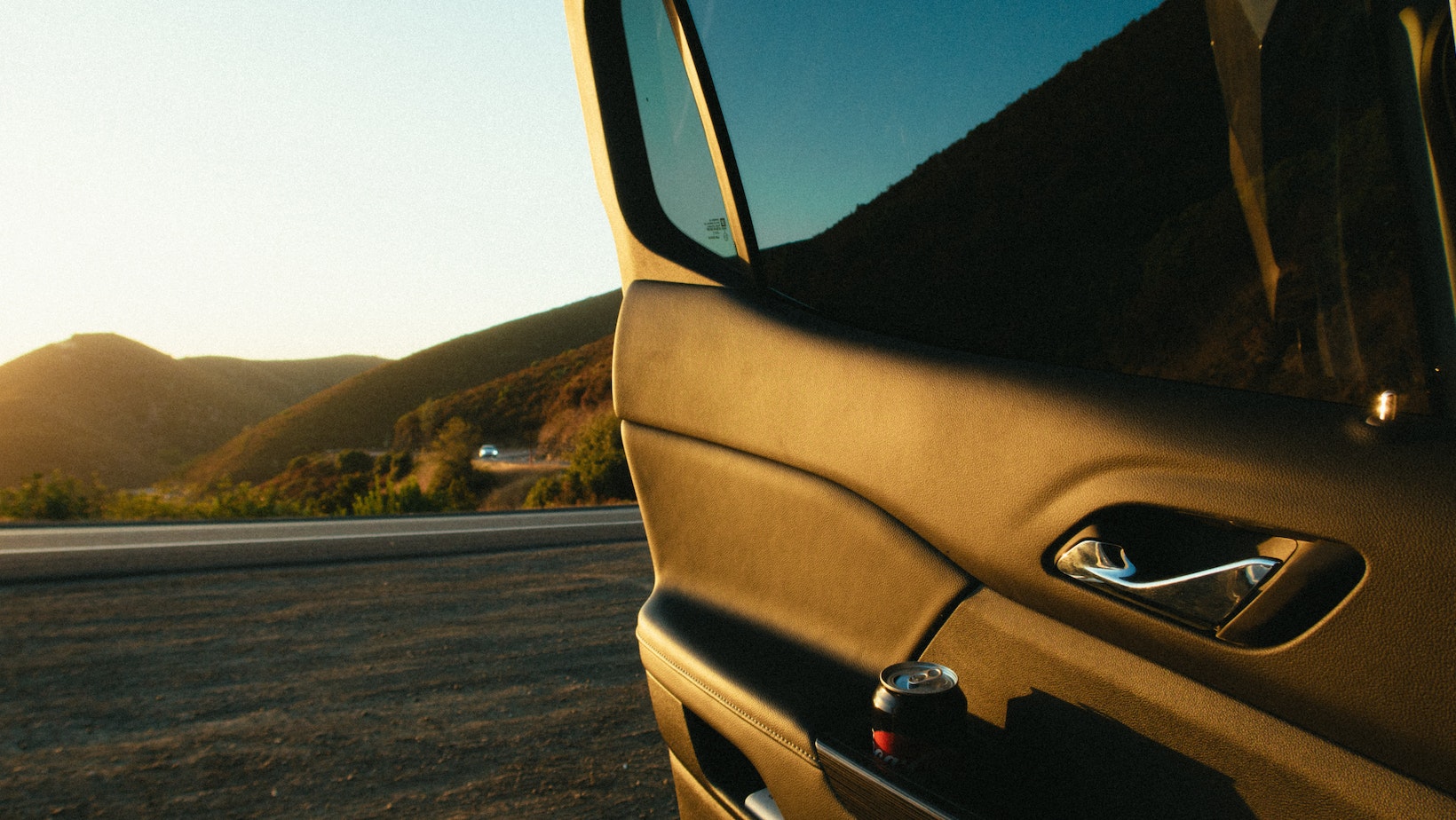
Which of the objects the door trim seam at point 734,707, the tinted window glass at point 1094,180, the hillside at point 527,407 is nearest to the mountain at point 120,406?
the hillside at point 527,407

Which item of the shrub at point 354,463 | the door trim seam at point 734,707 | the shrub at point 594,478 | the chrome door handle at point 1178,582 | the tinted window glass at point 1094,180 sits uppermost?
the tinted window glass at point 1094,180

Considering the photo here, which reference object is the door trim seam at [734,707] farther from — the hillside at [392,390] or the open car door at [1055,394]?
the hillside at [392,390]

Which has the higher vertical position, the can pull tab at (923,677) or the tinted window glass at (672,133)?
the tinted window glass at (672,133)

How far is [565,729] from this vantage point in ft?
10.5

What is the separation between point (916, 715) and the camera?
1102mm

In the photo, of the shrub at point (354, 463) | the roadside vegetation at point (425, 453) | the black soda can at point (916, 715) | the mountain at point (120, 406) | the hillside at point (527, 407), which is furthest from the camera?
the mountain at point (120, 406)

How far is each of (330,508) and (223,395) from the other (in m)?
91.6

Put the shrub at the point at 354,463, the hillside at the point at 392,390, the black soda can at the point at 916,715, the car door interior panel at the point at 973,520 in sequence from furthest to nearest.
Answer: the hillside at the point at 392,390 → the shrub at the point at 354,463 → the black soda can at the point at 916,715 → the car door interior panel at the point at 973,520

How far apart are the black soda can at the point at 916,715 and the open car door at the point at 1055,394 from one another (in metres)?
0.01

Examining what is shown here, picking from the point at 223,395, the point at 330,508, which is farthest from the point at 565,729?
the point at 223,395

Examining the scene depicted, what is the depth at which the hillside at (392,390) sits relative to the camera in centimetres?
7112

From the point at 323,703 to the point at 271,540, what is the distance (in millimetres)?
4338

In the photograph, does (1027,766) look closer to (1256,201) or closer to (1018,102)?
(1256,201)

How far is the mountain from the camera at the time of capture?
76125 millimetres
